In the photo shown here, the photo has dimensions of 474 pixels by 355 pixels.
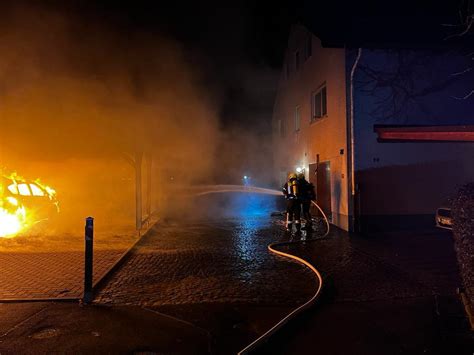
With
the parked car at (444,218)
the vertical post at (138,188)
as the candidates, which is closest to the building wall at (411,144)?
the parked car at (444,218)

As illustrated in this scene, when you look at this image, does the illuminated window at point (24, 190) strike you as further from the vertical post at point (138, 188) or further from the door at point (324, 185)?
the door at point (324, 185)

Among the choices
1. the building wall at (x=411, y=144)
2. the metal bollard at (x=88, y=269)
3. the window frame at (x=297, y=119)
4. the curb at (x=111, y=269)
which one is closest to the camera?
the metal bollard at (x=88, y=269)

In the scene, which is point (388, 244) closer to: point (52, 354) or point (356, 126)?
point (356, 126)

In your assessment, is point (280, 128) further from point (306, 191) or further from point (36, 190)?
point (36, 190)

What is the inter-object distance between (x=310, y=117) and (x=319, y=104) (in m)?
0.72

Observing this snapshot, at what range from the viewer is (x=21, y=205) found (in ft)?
28.2

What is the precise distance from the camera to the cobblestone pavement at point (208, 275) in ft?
13.6

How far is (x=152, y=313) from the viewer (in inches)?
147

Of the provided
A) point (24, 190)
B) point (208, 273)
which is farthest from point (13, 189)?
point (208, 273)

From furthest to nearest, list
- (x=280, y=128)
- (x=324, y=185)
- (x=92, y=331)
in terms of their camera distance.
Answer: (x=280, y=128) < (x=324, y=185) < (x=92, y=331)

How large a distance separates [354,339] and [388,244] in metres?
4.19

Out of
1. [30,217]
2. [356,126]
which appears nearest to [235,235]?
[356,126]

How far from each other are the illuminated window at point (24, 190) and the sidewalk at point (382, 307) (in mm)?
6333

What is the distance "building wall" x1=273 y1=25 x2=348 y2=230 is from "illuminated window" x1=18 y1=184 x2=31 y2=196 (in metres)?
7.21
